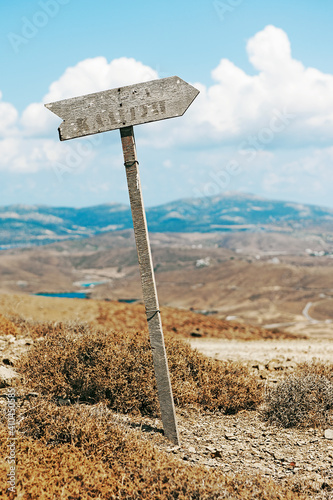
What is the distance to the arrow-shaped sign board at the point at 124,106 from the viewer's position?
4645mm

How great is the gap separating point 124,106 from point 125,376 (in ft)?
11.6

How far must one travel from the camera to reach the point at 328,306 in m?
66.8

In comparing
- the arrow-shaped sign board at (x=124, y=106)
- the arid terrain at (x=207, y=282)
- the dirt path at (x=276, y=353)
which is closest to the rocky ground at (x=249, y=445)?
the arrow-shaped sign board at (x=124, y=106)

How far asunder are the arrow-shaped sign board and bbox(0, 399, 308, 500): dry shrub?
314 centimetres

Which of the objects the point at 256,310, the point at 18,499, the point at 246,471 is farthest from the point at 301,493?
the point at 256,310

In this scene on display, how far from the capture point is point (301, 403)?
19.0ft

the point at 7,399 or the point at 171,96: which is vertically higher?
the point at 171,96

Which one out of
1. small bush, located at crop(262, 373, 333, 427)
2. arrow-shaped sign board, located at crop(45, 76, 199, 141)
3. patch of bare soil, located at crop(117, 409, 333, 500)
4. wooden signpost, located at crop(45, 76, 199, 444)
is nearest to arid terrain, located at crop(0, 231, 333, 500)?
patch of bare soil, located at crop(117, 409, 333, 500)

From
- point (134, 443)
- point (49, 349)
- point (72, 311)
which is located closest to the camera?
point (134, 443)

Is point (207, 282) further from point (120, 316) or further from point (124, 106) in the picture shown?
point (124, 106)

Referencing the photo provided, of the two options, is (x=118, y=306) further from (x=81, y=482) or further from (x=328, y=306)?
(x=328, y=306)

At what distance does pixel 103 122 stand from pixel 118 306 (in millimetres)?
19121

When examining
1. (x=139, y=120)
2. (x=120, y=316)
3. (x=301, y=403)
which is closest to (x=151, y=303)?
(x=139, y=120)

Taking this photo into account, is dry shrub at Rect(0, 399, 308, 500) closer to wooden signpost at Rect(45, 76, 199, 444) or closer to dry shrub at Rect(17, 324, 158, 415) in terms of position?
wooden signpost at Rect(45, 76, 199, 444)
